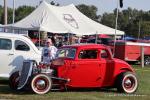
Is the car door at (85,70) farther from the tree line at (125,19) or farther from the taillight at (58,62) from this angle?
the tree line at (125,19)

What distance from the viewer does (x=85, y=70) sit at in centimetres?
1485

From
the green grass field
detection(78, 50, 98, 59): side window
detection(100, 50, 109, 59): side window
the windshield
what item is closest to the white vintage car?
the green grass field

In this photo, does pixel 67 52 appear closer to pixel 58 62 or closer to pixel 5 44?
pixel 58 62

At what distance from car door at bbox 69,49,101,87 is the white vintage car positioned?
2.51 metres

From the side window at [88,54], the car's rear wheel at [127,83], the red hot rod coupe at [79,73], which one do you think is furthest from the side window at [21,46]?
the car's rear wheel at [127,83]

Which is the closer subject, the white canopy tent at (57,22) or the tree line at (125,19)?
the white canopy tent at (57,22)

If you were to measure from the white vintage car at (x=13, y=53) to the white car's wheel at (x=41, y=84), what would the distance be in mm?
2574

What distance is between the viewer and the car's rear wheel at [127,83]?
1512 cm

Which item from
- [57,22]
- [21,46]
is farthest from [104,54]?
[57,22]

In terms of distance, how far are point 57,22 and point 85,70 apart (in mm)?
17626

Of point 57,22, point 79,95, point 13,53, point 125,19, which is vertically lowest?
point 79,95

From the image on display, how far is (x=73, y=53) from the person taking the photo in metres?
15.1

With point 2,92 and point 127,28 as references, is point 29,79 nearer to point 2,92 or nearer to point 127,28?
point 2,92

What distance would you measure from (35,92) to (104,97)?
1969 millimetres
